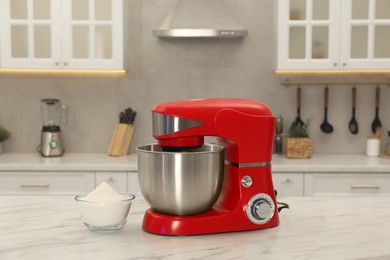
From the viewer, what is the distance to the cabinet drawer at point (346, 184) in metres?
3.60

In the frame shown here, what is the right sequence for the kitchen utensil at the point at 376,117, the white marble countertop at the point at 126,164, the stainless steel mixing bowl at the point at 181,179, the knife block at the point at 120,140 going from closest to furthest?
the stainless steel mixing bowl at the point at 181,179 → the white marble countertop at the point at 126,164 → the knife block at the point at 120,140 → the kitchen utensil at the point at 376,117

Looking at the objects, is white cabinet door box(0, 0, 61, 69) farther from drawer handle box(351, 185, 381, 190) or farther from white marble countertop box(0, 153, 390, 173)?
drawer handle box(351, 185, 381, 190)

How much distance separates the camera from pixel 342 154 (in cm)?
422

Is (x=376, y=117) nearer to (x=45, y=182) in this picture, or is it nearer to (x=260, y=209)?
(x=45, y=182)

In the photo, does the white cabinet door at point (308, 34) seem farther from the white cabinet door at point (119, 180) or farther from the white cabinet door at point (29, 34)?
the white cabinet door at point (29, 34)

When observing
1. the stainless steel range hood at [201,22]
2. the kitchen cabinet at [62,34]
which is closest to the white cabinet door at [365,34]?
the stainless steel range hood at [201,22]

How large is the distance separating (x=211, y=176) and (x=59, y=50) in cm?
246

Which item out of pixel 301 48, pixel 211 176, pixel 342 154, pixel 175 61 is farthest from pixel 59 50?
pixel 211 176

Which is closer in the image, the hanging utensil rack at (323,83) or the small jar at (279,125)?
the small jar at (279,125)

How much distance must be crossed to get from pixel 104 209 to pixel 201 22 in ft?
7.83

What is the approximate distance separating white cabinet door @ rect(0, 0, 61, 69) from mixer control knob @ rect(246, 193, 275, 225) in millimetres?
2449

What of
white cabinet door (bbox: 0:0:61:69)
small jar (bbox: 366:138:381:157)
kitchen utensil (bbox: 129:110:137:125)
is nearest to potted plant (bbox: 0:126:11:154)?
white cabinet door (bbox: 0:0:61:69)

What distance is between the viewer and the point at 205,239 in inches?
63.2

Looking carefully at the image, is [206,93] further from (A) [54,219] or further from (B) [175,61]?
(A) [54,219]
